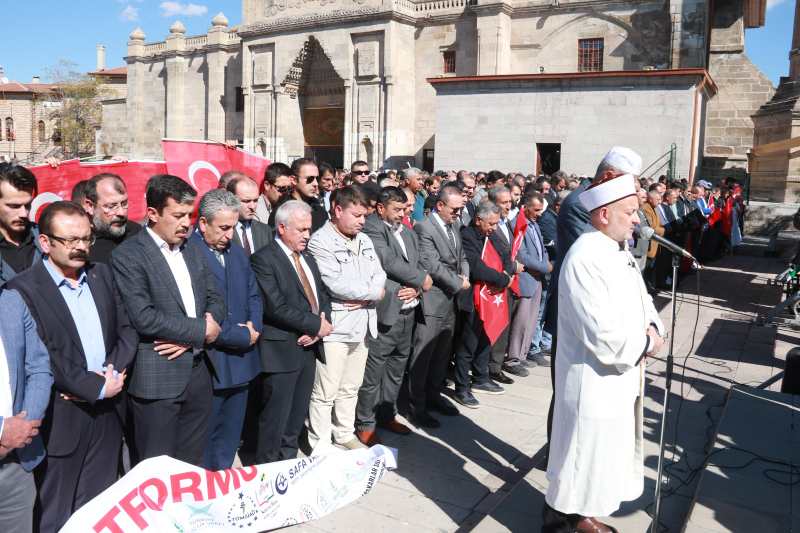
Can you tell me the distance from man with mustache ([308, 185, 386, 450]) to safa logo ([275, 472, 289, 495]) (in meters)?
0.91

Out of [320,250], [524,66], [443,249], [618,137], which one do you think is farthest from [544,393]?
[524,66]

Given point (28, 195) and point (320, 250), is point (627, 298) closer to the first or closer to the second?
point (320, 250)

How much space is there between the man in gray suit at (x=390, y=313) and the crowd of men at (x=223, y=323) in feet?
0.06

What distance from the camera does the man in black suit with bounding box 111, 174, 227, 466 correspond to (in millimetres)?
3488

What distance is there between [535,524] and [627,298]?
158 cm

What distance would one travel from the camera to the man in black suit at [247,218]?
493 cm

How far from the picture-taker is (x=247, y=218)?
16.5ft

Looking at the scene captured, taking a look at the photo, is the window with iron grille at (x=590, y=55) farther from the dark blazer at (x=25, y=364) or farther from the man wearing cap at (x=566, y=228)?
the dark blazer at (x=25, y=364)

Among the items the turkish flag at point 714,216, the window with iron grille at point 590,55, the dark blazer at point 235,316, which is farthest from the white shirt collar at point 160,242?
the window with iron grille at point 590,55

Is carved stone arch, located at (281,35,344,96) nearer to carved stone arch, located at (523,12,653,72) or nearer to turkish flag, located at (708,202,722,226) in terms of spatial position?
carved stone arch, located at (523,12,653,72)

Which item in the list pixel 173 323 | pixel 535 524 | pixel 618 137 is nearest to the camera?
pixel 173 323

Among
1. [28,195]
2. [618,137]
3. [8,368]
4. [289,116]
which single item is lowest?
[8,368]

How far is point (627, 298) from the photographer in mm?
3271

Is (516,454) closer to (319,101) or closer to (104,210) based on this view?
(104,210)
